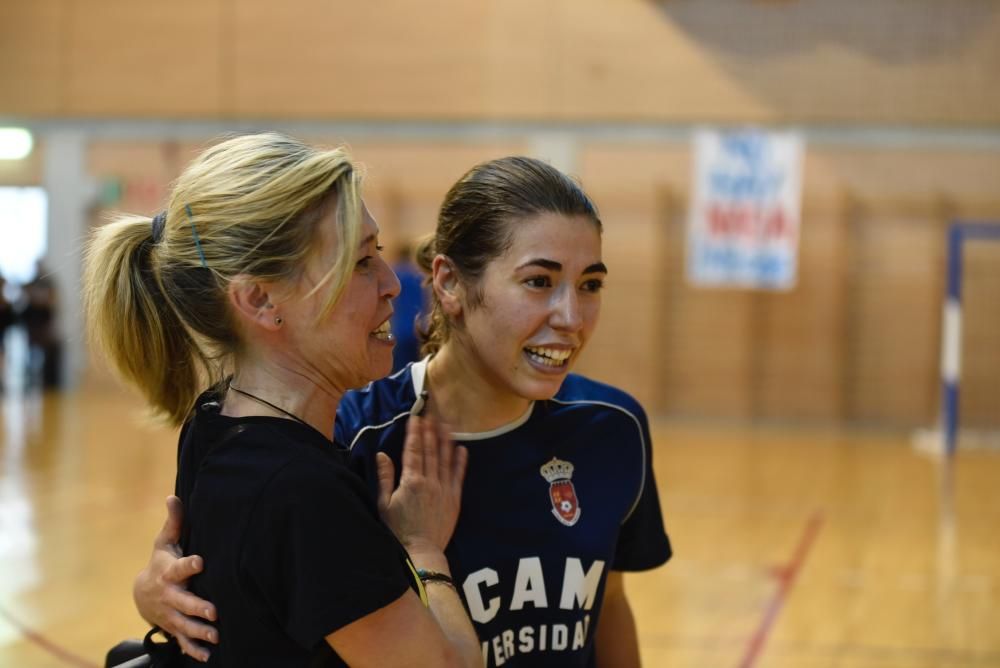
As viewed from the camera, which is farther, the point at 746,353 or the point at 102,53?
the point at 102,53

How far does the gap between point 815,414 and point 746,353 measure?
0.92 metres

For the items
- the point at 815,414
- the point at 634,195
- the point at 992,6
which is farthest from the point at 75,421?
the point at 992,6

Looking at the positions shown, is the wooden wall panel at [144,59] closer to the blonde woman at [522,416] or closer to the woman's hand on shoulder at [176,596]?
the blonde woman at [522,416]

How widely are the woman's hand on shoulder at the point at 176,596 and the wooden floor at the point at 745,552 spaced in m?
2.99

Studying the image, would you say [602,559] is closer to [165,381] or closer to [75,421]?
[165,381]

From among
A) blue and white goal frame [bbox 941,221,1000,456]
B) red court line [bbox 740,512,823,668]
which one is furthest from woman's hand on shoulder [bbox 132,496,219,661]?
blue and white goal frame [bbox 941,221,1000,456]

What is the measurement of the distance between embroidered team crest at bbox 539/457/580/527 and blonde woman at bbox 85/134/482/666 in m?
0.24

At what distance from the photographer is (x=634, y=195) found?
12.1 m

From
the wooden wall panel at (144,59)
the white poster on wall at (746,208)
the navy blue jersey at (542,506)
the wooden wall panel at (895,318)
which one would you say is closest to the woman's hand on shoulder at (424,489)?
the navy blue jersey at (542,506)

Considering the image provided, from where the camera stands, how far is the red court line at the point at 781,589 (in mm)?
4390

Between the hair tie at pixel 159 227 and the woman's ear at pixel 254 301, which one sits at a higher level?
the hair tie at pixel 159 227

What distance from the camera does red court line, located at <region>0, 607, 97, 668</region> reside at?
13.5ft

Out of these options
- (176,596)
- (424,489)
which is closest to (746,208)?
(424,489)

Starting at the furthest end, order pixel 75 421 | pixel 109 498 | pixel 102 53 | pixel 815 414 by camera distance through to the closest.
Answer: pixel 102 53 → pixel 815 414 → pixel 75 421 → pixel 109 498
